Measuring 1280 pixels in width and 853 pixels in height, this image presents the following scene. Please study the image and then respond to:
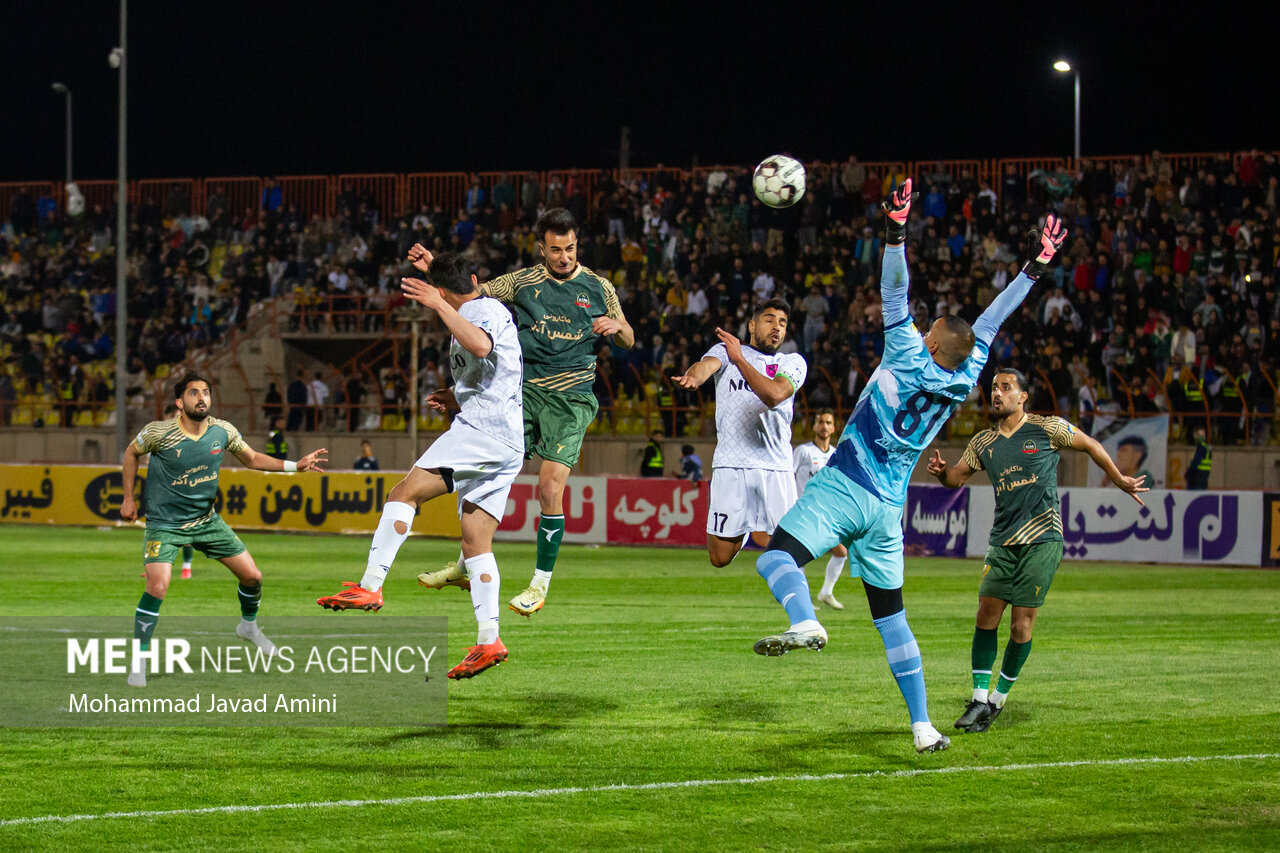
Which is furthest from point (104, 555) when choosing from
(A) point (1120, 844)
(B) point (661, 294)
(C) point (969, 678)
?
(A) point (1120, 844)

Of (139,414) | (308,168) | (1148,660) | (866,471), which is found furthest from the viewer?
(308,168)

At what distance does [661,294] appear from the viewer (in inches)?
1297

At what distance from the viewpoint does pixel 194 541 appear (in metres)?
11.2

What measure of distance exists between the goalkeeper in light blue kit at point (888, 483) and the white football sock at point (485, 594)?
65.5 inches

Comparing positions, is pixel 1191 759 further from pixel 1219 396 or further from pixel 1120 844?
pixel 1219 396

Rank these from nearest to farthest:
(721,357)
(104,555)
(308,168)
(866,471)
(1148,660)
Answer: (866,471) < (721,357) < (1148,660) < (104,555) < (308,168)

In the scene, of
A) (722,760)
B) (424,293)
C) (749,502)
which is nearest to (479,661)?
(722,760)

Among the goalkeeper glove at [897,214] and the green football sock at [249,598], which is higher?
the goalkeeper glove at [897,214]

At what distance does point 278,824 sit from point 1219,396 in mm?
22099

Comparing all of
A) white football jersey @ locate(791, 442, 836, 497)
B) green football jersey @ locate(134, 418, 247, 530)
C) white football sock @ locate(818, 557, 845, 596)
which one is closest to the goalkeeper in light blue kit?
green football jersey @ locate(134, 418, 247, 530)

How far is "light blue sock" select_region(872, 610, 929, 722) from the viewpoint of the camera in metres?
8.17

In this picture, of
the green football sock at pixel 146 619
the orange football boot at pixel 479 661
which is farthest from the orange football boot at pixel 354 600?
the green football sock at pixel 146 619

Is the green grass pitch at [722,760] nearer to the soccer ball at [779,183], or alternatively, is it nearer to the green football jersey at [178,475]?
the green football jersey at [178,475]

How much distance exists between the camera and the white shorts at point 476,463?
8930 mm
